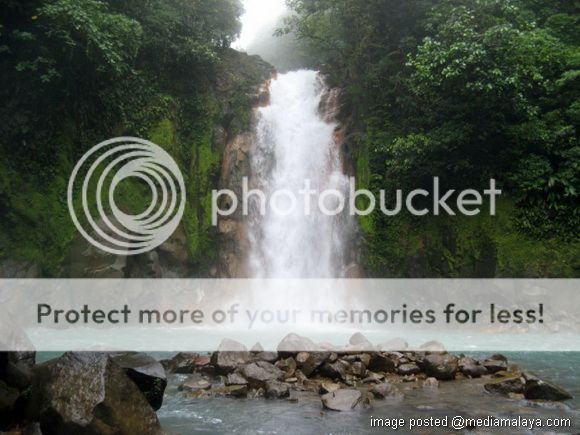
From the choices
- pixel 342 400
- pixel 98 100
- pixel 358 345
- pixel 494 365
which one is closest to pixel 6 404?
pixel 342 400

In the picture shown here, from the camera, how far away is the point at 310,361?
27.2 feet

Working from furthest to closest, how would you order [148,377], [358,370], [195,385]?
1. [358,370]
2. [195,385]
3. [148,377]

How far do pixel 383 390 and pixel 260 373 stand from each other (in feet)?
5.92

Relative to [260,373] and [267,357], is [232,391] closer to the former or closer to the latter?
[260,373]

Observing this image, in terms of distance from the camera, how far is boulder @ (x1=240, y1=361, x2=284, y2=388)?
298 inches

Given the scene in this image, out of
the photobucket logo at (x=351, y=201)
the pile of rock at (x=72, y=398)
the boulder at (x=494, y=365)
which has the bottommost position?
the boulder at (x=494, y=365)

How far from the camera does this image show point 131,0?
1772 centimetres

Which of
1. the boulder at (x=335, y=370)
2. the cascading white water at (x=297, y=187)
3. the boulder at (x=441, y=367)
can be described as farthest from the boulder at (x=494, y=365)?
the cascading white water at (x=297, y=187)

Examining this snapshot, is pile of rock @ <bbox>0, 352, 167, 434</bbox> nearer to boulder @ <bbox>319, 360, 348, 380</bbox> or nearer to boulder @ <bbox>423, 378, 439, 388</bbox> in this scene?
boulder @ <bbox>319, 360, 348, 380</bbox>

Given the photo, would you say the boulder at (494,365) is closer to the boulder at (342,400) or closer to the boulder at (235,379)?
the boulder at (342,400)

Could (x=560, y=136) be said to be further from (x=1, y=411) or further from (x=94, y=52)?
(x=1, y=411)

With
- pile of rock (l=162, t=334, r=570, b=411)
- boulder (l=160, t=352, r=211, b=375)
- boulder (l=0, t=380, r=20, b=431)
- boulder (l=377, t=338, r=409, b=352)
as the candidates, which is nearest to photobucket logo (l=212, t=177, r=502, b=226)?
boulder (l=377, t=338, r=409, b=352)

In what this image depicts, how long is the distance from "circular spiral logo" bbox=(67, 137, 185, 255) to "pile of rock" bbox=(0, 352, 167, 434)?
9834 millimetres

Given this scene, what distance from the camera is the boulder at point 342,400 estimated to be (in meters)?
6.59
